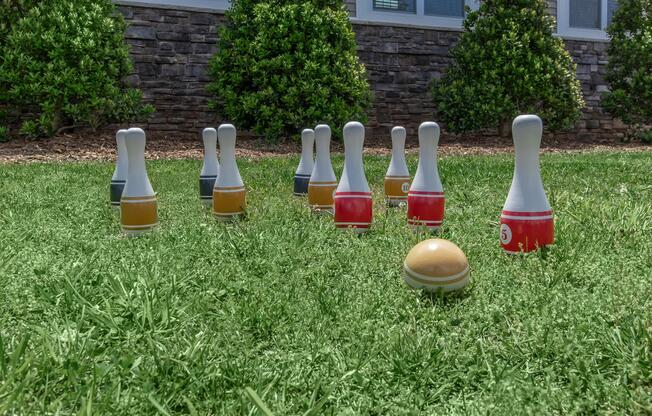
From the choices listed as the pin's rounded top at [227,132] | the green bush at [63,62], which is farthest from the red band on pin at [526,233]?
the green bush at [63,62]

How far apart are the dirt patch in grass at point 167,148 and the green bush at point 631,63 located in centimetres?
188

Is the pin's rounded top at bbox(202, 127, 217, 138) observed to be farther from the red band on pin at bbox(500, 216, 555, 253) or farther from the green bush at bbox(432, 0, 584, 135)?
the green bush at bbox(432, 0, 584, 135)

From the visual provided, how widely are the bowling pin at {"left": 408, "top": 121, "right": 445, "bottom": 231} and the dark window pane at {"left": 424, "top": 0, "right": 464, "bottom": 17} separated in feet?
34.6

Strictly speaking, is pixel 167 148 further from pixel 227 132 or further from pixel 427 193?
pixel 427 193

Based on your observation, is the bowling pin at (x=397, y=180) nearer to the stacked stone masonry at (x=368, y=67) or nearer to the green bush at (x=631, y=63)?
the stacked stone masonry at (x=368, y=67)

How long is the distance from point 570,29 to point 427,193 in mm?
13104

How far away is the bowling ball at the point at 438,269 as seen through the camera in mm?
2410

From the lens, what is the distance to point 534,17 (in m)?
11.9

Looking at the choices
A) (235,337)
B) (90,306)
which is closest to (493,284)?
(235,337)

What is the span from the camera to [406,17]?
1289cm

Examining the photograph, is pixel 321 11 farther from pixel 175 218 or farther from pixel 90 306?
pixel 90 306

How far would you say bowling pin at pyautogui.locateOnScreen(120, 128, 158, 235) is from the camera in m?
3.41

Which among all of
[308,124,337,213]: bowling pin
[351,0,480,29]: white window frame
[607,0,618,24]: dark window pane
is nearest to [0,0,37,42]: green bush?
[351,0,480,29]: white window frame

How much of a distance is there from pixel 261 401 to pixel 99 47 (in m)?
8.81
